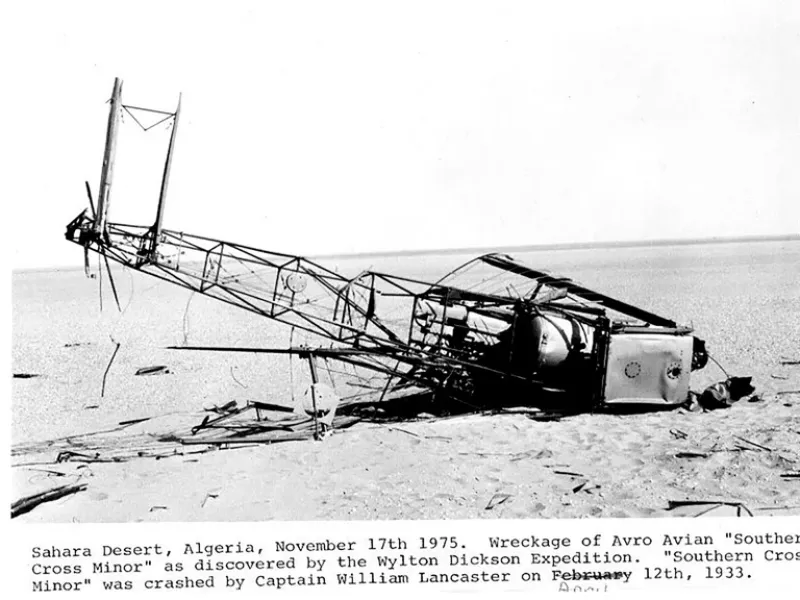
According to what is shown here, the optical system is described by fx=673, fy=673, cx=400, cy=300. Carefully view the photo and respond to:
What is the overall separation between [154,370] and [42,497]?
9.36m

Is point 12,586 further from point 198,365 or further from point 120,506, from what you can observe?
point 198,365

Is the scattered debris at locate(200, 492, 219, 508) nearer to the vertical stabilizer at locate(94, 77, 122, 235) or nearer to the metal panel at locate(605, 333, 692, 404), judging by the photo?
the vertical stabilizer at locate(94, 77, 122, 235)

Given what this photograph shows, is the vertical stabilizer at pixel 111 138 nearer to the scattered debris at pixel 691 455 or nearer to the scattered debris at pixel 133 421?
the scattered debris at pixel 133 421

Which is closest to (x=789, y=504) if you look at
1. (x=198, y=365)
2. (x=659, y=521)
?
(x=659, y=521)

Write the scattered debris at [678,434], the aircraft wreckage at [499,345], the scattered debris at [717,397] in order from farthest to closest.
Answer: the scattered debris at [717,397] < the aircraft wreckage at [499,345] < the scattered debris at [678,434]

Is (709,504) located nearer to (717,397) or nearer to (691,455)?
(691,455)

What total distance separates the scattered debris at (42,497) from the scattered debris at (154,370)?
339 inches

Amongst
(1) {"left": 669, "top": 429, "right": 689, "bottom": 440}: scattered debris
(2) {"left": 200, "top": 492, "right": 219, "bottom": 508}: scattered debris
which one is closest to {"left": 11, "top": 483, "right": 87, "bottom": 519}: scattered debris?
(2) {"left": 200, "top": 492, "right": 219, "bottom": 508}: scattered debris

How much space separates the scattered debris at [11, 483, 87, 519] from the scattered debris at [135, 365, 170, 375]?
8.61m

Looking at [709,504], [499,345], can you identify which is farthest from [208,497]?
[709,504]

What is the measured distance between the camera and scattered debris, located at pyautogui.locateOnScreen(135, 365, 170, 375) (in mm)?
17297

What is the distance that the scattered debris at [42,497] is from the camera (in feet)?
26.8

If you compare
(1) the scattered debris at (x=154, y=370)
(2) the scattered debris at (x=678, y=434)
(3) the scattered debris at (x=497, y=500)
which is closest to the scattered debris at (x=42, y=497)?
(3) the scattered debris at (x=497, y=500)

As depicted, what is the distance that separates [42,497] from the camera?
8422 mm
